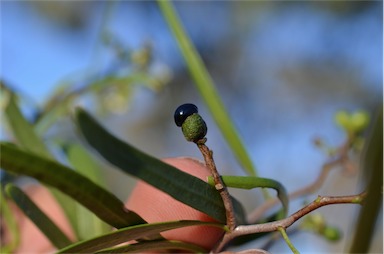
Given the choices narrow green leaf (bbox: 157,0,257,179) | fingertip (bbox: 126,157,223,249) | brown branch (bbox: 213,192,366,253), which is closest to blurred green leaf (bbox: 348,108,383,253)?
brown branch (bbox: 213,192,366,253)

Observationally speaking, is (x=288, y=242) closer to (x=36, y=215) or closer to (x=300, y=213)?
(x=300, y=213)

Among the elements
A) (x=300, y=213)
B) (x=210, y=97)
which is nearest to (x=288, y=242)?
(x=300, y=213)

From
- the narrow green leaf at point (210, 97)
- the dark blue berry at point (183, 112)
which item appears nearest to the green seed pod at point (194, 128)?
the dark blue berry at point (183, 112)

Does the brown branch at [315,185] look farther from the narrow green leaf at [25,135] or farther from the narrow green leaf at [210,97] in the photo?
the narrow green leaf at [25,135]

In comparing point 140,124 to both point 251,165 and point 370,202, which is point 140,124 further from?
point 370,202

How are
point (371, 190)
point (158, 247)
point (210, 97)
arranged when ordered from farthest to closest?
point (210, 97) → point (158, 247) → point (371, 190)

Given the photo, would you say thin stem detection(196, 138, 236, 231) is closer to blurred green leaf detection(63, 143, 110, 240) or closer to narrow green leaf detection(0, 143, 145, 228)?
narrow green leaf detection(0, 143, 145, 228)

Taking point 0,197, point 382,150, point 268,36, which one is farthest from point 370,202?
point 268,36
